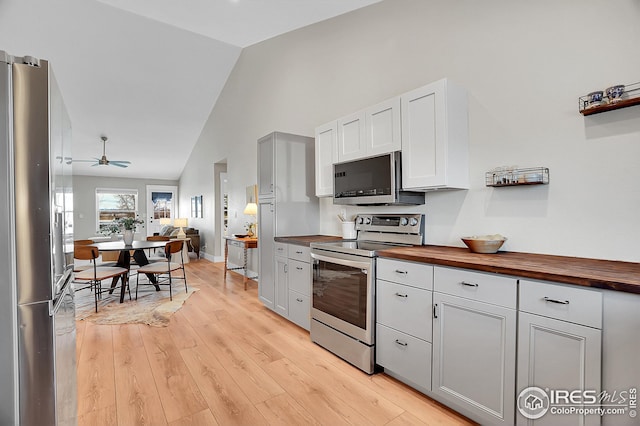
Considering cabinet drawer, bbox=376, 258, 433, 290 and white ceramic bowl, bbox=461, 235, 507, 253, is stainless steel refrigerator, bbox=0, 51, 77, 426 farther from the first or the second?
white ceramic bowl, bbox=461, 235, 507, 253

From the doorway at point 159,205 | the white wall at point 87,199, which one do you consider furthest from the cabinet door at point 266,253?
the doorway at point 159,205

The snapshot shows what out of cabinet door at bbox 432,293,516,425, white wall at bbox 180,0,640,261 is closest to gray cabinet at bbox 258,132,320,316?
white wall at bbox 180,0,640,261

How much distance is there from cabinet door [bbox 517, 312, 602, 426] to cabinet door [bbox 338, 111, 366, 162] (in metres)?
1.81

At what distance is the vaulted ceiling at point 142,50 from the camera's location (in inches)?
140

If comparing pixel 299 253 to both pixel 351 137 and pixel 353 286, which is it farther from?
pixel 351 137

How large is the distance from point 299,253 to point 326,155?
41.6 inches

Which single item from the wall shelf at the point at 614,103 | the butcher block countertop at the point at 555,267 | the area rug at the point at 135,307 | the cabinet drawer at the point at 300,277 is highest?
the wall shelf at the point at 614,103

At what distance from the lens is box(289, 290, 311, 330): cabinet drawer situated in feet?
10.0

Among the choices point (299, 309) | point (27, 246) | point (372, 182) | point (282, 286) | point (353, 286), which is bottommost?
point (299, 309)

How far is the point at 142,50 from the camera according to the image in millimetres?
4805

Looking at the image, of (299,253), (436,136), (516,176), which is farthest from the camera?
(299,253)

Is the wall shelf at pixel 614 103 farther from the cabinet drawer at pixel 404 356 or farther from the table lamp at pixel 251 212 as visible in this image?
the table lamp at pixel 251 212

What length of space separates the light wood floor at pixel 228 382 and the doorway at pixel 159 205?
26.3 feet

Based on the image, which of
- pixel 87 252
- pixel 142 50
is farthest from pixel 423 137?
pixel 142 50
